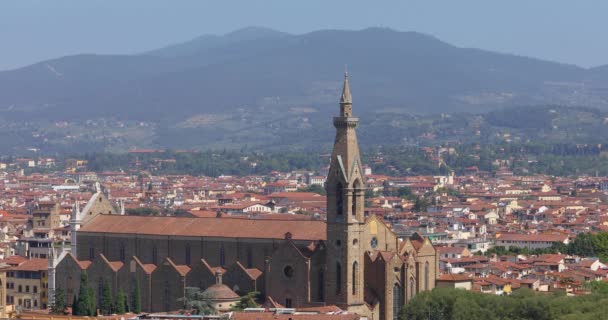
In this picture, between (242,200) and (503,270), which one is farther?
(242,200)

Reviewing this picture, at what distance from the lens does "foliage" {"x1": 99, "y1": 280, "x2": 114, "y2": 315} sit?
206 ft

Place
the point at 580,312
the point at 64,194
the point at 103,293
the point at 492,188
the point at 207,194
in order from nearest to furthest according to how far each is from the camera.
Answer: the point at 580,312 → the point at 103,293 → the point at 64,194 → the point at 207,194 → the point at 492,188

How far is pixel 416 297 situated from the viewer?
59219 millimetres

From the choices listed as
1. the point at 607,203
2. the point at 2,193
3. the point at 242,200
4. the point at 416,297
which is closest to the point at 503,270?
the point at 416,297

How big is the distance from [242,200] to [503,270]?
5974cm

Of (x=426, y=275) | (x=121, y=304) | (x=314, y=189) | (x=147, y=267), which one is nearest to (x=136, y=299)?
(x=121, y=304)

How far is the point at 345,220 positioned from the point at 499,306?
21.5 feet

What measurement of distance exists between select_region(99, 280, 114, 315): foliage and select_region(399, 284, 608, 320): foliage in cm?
1101

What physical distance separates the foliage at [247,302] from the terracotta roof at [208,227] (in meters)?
2.75

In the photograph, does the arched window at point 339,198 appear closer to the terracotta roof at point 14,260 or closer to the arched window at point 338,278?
the arched window at point 338,278

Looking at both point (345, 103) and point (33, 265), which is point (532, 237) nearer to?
point (33, 265)

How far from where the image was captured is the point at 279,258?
6088 cm

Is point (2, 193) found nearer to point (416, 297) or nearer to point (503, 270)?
point (503, 270)

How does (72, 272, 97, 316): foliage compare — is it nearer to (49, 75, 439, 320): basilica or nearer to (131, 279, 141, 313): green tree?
(131, 279, 141, 313): green tree
